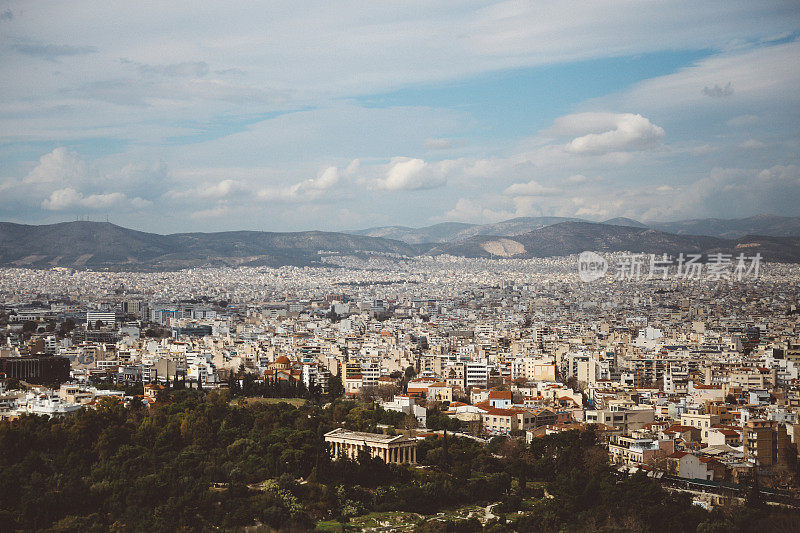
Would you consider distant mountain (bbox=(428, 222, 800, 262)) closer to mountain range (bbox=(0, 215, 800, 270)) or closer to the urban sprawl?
mountain range (bbox=(0, 215, 800, 270))

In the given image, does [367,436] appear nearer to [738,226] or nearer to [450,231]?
[738,226]

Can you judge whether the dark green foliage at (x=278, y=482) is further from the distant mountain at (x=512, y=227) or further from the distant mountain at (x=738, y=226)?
the distant mountain at (x=512, y=227)

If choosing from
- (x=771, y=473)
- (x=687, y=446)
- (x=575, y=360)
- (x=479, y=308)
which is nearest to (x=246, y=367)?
(x=575, y=360)

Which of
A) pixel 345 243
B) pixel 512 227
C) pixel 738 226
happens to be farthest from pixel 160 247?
pixel 738 226

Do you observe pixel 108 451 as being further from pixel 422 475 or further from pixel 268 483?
pixel 422 475

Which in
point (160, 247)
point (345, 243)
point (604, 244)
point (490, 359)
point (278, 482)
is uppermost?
point (345, 243)

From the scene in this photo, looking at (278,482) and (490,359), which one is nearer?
(278,482)
